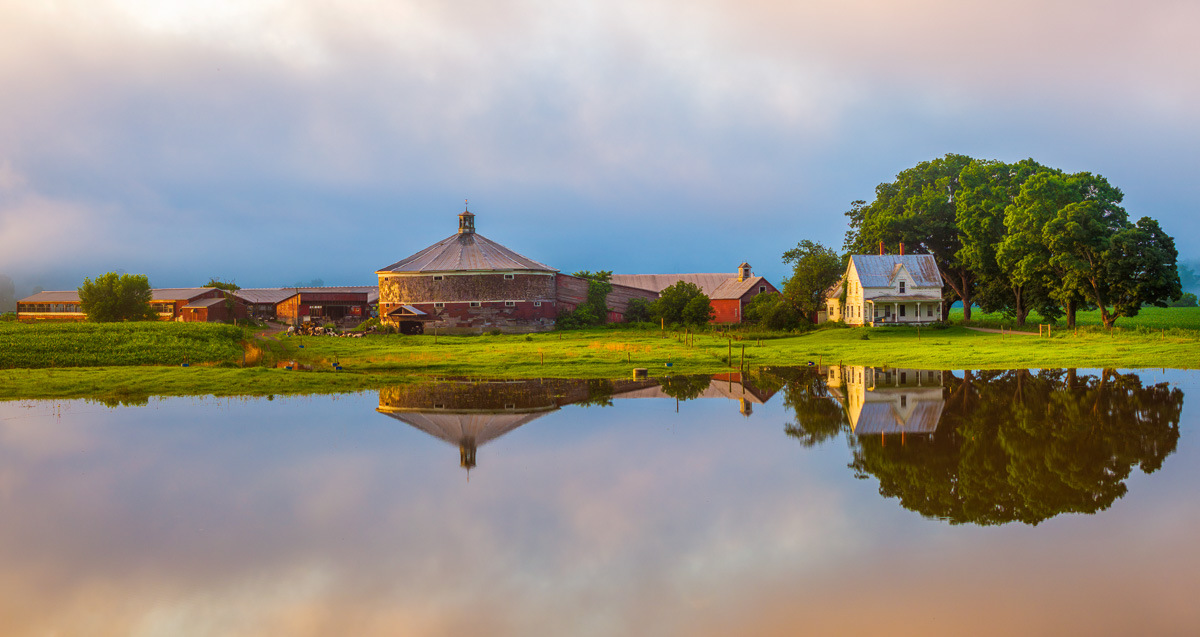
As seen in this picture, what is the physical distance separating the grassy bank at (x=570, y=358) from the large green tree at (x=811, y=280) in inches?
428

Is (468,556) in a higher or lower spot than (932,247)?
lower

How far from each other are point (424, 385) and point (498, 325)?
34.1 meters

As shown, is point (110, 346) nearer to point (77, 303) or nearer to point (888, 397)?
point (888, 397)

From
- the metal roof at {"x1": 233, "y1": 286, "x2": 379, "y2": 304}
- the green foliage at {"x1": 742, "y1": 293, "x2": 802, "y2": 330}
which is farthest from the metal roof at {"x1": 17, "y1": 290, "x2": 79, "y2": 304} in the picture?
the green foliage at {"x1": 742, "y1": 293, "x2": 802, "y2": 330}

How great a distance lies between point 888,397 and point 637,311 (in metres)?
45.4

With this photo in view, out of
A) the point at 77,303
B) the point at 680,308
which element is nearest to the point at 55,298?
the point at 77,303

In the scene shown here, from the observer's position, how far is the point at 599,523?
13.3 meters

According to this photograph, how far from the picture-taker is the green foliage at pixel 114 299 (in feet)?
232

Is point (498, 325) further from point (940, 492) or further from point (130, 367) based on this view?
point (940, 492)

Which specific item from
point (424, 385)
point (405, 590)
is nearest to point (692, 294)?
point (424, 385)

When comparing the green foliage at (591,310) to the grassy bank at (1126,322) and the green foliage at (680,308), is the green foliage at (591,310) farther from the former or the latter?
the grassy bank at (1126,322)

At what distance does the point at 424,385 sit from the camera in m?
30.8

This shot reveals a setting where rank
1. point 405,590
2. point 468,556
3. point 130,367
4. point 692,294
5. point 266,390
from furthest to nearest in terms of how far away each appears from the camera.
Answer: point 692,294
point 130,367
point 266,390
point 468,556
point 405,590

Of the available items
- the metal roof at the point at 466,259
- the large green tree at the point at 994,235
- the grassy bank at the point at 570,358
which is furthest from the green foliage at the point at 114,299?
the large green tree at the point at 994,235
